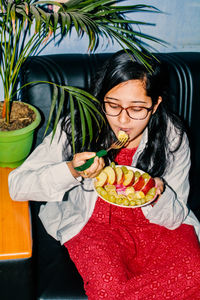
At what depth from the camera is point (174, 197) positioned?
5.04ft

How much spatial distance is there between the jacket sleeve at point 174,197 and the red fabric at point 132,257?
0.24ft

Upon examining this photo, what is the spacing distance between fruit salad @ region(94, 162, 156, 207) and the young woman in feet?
0.23

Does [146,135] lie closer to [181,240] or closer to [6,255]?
[181,240]

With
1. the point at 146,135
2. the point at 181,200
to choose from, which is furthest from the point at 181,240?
the point at 146,135

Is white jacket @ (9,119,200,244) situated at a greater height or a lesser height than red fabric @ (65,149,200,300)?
greater

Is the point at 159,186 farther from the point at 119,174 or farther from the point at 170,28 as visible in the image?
the point at 170,28

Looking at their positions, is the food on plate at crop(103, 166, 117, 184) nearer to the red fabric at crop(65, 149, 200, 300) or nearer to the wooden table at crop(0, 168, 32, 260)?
the red fabric at crop(65, 149, 200, 300)

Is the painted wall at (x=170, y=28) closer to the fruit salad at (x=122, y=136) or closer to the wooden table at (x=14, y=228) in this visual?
the fruit salad at (x=122, y=136)

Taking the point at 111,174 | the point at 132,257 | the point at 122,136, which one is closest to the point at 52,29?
the point at 122,136

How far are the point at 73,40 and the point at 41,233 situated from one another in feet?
3.44

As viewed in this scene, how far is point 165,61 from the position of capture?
1.93 m

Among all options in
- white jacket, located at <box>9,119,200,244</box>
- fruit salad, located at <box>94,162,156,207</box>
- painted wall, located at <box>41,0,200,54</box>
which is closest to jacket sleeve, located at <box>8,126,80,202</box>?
white jacket, located at <box>9,119,200,244</box>

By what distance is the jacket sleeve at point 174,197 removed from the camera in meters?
1.51

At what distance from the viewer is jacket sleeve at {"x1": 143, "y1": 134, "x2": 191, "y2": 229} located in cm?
151
